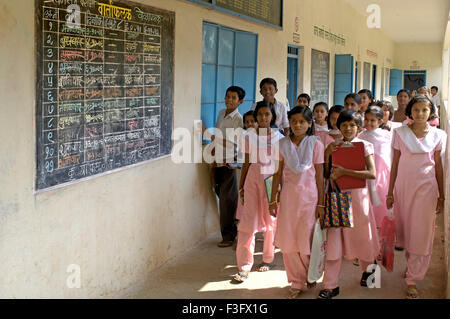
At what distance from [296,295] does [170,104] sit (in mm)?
1964

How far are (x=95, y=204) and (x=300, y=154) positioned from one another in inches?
59.5

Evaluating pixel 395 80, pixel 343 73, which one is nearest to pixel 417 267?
pixel 343 73

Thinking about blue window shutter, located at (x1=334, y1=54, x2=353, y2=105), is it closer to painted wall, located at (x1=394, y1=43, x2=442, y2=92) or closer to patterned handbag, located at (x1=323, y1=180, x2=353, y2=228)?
patterned handbag, located at (x1=323, y1=180, x2=353, y2=228)

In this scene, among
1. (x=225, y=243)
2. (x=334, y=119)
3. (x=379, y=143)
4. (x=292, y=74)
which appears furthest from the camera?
(x=292, y=74)

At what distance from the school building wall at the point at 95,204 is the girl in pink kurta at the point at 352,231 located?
1.48 metres

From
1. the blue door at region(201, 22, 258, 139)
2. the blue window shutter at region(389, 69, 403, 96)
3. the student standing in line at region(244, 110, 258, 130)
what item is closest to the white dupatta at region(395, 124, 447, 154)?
the student standing in line at region(244, 110, 258, 130)

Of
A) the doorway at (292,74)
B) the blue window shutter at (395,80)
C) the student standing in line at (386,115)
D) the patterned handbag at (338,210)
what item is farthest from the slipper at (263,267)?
the blue window shutter at (395,80)

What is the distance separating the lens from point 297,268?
13.6ft

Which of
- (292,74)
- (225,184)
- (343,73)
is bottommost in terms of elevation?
(225,184)

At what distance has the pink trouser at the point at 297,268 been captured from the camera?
162 inches

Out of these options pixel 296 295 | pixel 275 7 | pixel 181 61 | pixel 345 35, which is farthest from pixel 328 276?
pixel 345 35

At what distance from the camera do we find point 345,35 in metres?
12.5

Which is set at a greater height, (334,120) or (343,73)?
(343,73)

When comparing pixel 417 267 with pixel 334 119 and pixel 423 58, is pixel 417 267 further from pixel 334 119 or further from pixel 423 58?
pixel 423 58
